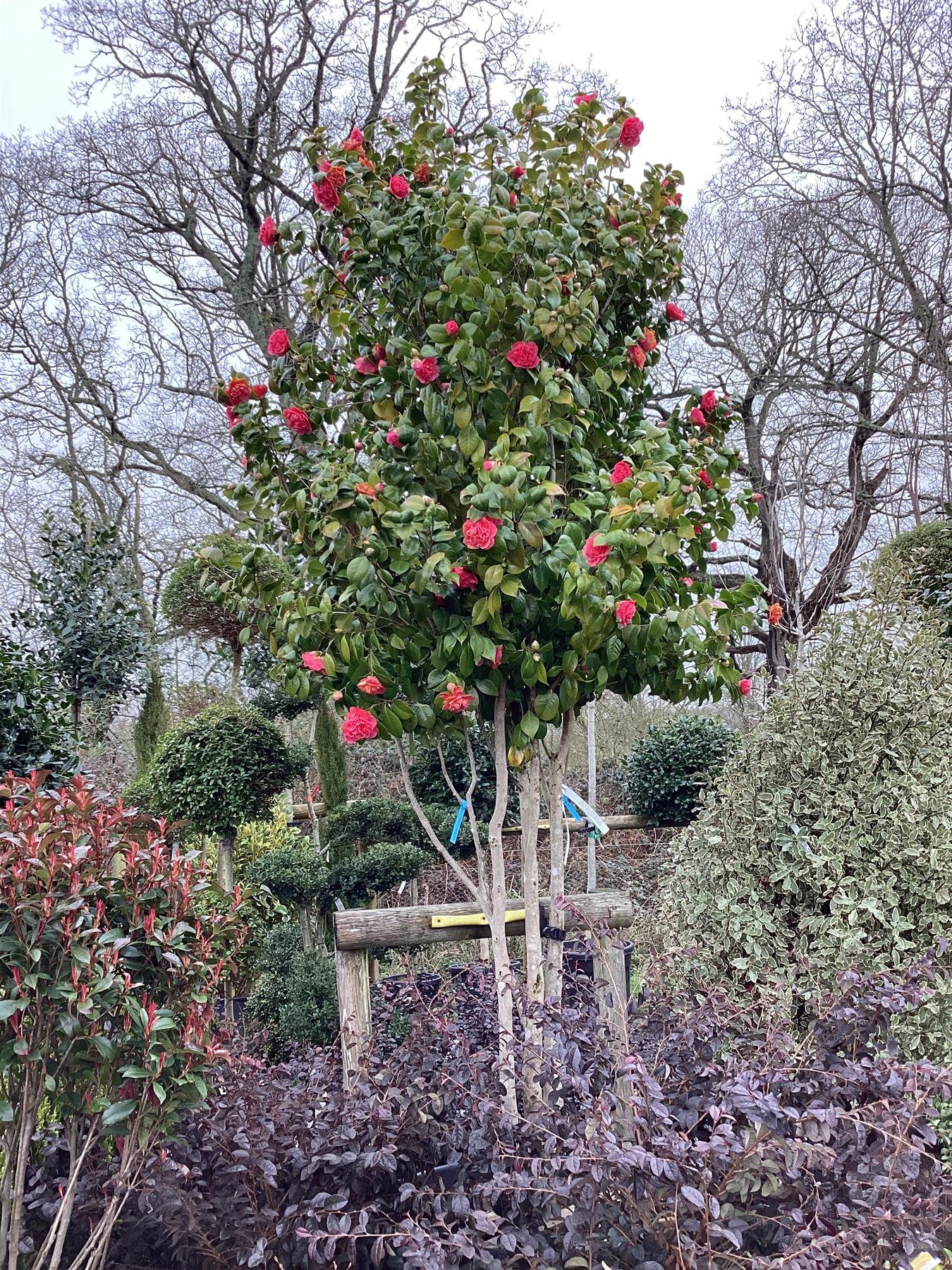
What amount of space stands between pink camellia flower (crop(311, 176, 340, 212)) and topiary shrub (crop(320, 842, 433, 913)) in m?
3.44

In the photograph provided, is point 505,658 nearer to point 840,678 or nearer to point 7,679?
point 840,678

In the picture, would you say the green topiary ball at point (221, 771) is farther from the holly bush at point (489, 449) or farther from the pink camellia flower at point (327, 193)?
the pink camellia flower at point (327, 193)

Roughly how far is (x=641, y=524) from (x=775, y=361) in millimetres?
7879

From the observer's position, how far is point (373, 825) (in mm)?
5676

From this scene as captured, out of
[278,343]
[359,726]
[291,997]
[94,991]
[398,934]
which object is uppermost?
[278,343]

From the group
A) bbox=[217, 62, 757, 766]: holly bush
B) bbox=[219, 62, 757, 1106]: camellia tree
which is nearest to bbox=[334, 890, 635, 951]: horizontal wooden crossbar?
bbox=[219, 62, 757, 1106]: camellia tree

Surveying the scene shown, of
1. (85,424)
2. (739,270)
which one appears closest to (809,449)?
(739,270)

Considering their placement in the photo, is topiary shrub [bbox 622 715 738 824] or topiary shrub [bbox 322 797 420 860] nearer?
topiary shrub [bbox 322 797 420 860]

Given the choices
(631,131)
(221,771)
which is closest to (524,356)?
(631,131)

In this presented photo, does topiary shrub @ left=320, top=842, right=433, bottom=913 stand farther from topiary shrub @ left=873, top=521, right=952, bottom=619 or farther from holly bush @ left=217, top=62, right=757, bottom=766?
topiary shrub @ left=873, top=521, right=952, bottom=619

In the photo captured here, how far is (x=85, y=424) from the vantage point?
1041 centimetres

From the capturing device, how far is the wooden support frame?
225 centimetres

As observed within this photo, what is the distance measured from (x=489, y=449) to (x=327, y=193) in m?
0.71

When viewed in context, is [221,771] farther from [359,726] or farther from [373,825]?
[359,726]
